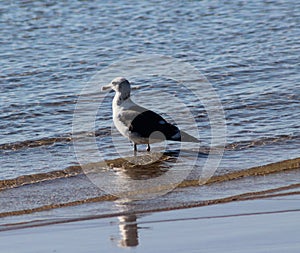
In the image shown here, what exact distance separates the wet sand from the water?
1.26 ft

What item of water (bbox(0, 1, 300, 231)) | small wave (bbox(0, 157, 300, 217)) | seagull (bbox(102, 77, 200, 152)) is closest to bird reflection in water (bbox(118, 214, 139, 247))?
water (bbox(0, 1, 300, 231))

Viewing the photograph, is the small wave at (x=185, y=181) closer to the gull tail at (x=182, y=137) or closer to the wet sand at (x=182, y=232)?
the wet sand at (x=182, y=232)

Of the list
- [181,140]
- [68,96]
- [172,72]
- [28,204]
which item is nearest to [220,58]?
[172,72]

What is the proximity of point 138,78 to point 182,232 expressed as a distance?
6041mm

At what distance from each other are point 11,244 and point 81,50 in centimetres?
790

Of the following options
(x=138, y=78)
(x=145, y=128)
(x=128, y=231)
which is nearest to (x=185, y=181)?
(x=145, y=128)

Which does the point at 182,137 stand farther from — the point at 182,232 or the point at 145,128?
the point at 182,232

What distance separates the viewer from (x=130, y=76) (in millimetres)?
11766

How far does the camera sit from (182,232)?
575 cm

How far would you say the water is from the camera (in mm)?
7473

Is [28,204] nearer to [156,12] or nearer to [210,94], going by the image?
[210,94]

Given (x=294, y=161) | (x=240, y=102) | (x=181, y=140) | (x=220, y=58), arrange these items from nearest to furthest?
(x=294, y=161) < (x=181, y=140) < (x=240, y=102) < (x=220, y=58)

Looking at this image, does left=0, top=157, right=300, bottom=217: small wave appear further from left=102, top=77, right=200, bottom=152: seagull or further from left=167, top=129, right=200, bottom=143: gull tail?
left=167, top=129, right=200, bottom=143: gull tail

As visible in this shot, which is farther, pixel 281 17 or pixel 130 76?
pixel 281 17
